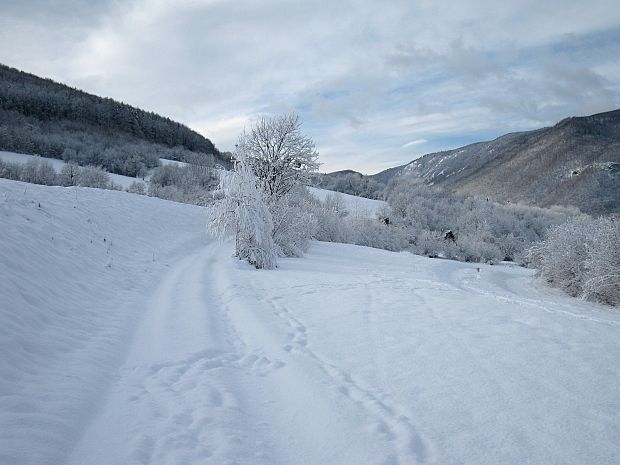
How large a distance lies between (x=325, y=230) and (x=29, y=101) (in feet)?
160

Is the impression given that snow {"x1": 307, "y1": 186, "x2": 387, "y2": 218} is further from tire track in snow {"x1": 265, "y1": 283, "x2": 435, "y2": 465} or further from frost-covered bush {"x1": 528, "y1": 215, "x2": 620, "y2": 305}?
tire track in snow {"x1": 265, "y1": 283, "x2": 435, "y2": 465}

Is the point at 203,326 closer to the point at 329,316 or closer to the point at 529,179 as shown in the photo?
the point at 329,316

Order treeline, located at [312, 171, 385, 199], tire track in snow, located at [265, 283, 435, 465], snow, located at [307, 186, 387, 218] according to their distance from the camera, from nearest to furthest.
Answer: tire track in snow, located at [265, 283, 435, 465], snow, located at [307, 186, 387, 218], treeline, located at [312, 171, 385, 199]

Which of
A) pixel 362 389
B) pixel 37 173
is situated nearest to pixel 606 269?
pixel 362 389

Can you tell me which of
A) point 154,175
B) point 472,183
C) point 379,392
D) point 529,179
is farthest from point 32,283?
point 472,183

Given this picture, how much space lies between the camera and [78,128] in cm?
5203

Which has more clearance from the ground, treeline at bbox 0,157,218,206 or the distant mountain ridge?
the distant mountain ridge

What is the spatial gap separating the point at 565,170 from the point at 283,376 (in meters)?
99.8

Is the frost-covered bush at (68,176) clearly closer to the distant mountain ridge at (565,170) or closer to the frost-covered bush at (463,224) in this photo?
the frost-covered bush at (463,224)

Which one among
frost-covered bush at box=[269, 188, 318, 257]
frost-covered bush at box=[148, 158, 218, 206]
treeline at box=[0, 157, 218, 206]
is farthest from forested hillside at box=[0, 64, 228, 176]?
frost-covered bush at box=[269, 188, 318, 257]

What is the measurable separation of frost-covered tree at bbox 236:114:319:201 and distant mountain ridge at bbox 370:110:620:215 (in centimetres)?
4515

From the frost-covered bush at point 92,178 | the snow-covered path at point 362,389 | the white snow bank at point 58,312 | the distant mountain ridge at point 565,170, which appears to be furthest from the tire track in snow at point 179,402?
the distant mountain ridge at point 565,170

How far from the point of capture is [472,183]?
113m

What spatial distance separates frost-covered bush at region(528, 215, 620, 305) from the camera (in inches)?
447
